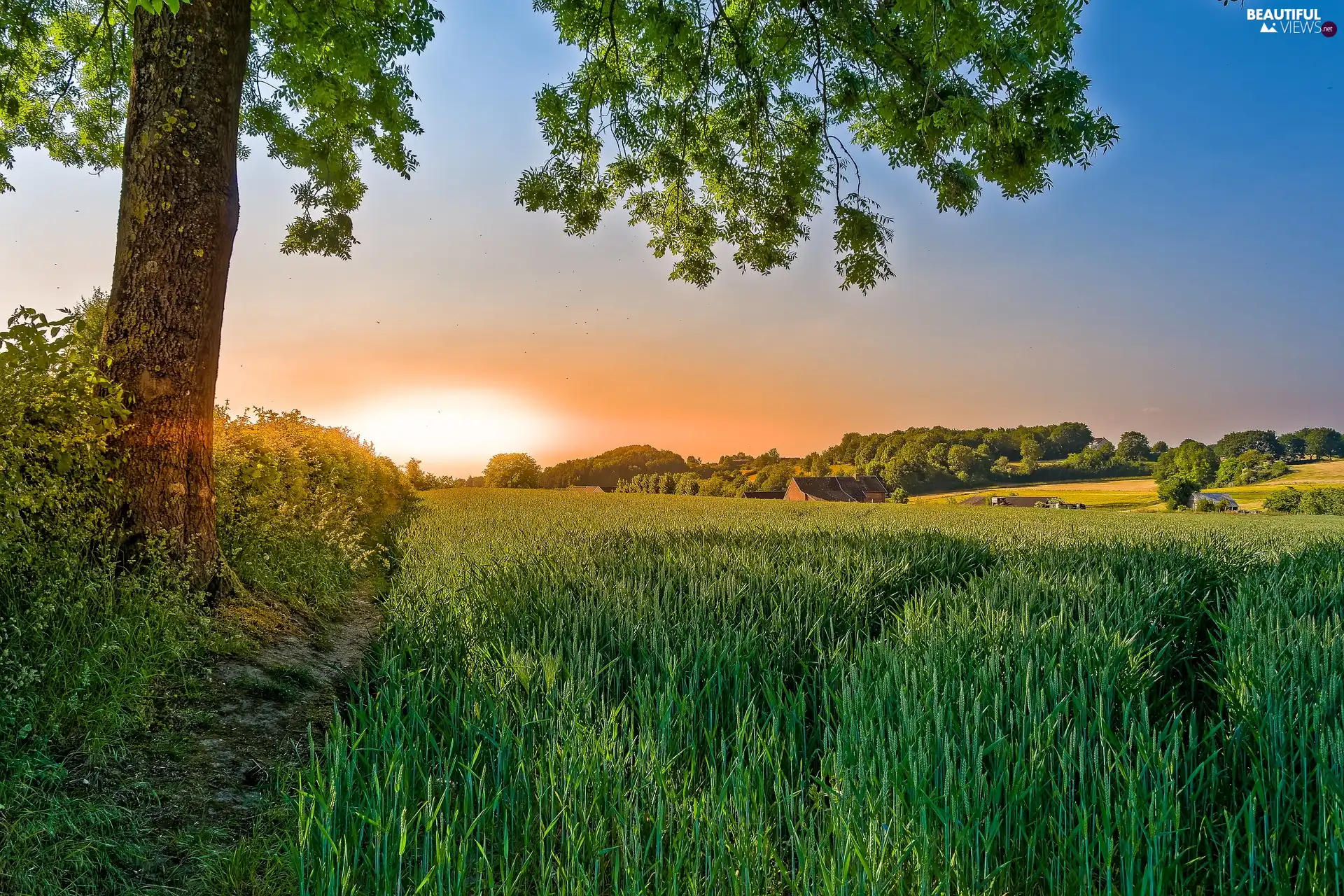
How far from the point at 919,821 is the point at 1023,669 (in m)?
1.32

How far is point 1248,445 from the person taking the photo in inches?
3061

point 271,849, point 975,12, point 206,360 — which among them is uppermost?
point 975,12

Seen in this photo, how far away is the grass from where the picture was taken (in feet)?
183

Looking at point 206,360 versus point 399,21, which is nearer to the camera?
point 206,360

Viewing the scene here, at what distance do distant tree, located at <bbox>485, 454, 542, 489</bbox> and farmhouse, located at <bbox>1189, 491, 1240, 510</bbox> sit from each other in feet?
228

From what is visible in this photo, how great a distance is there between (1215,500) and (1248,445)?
1384 inches

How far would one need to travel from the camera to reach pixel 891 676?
103 inches

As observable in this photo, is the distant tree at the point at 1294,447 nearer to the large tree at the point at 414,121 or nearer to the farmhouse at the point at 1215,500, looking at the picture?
the farmhouse at the point at 1215,500

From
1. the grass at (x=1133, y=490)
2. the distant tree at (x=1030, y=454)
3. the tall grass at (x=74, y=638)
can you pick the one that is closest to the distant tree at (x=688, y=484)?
the grass at (x=1133, y=490)

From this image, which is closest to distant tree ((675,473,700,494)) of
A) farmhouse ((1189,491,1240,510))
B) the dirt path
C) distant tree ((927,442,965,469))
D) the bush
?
distant tree ((927,442,965,469))

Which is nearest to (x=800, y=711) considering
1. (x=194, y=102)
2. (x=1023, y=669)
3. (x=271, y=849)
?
(x=1023, y=669)

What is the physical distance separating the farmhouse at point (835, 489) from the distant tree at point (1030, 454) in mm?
30030

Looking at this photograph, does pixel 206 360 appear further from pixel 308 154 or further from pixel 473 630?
pixel 308 154

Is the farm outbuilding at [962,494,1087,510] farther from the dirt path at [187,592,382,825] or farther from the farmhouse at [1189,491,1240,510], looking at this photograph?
the dirt path at [187,592,382,825]
